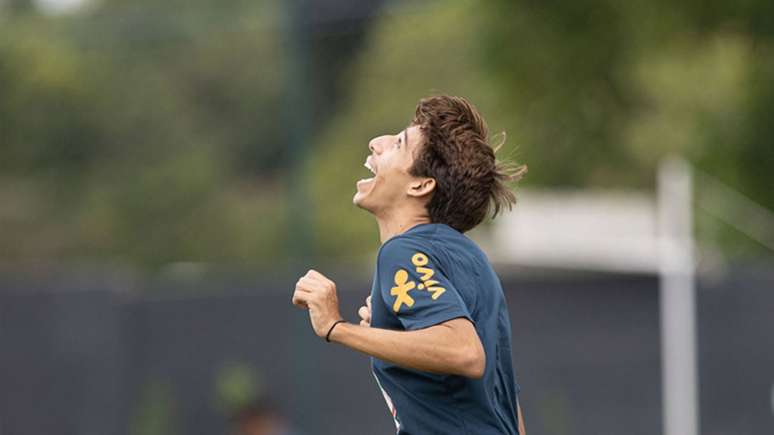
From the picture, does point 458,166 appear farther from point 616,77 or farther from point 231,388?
point 616,77

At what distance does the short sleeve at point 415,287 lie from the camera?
364 cm

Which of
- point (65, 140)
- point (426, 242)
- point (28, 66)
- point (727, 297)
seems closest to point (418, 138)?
point (426, 242)

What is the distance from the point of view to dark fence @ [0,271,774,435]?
11297mm

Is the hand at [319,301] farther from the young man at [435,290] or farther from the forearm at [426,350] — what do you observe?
the forearm at [426,350]

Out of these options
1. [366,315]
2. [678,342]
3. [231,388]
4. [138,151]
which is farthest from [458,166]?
→ [138,151]

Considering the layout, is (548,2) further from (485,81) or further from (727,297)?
(727,297)

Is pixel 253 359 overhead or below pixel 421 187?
overhead

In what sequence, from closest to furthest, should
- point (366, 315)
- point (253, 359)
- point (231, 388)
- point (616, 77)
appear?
point (366, 315)
point (231, 388)
point (253, 359)
point (616, 77)

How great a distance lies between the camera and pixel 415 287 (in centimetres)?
368

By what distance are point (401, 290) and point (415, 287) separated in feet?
0.14

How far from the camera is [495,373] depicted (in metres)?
3.90

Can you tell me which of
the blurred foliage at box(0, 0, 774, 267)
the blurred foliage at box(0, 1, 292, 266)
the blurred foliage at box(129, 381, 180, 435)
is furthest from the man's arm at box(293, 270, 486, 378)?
the blurred foliage at box(0, 1, 292, 266)

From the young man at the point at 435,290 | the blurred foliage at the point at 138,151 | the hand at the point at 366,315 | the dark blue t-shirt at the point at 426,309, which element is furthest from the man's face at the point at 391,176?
the blurred foliage at the point at 138,151

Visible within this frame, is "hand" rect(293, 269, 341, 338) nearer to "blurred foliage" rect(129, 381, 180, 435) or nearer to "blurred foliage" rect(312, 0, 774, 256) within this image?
"blurred foliage" rect(129, 381, 180, 435)
